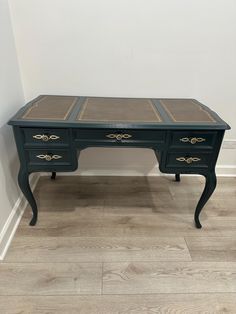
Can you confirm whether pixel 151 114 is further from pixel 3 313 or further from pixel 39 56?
pixel 3 313

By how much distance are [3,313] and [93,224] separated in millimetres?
695

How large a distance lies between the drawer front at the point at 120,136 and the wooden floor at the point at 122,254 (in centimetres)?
65

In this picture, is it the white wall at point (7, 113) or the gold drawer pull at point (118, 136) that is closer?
the gold drawer pull at point (118, 136)

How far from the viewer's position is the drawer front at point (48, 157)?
52.1 inches

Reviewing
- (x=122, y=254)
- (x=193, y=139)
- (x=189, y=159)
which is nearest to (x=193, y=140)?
(x=193, y=139)

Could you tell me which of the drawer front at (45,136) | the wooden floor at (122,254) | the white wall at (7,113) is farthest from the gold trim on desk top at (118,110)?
the wooden floor at (122,254)

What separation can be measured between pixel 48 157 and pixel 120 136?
44 centimetres

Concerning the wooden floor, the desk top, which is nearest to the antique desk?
the desk top

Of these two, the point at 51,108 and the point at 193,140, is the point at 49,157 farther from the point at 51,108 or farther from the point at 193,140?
the point at 193,140

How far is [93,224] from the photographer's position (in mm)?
1613

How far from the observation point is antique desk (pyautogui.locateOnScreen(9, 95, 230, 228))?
4.12 feet

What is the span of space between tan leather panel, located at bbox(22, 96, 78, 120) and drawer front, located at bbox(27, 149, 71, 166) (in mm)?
193

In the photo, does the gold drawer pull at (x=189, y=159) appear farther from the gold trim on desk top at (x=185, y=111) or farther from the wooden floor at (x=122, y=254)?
the wooden floor at (x=122, y=254)

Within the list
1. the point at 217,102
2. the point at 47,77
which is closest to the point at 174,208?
the point at 217,102
